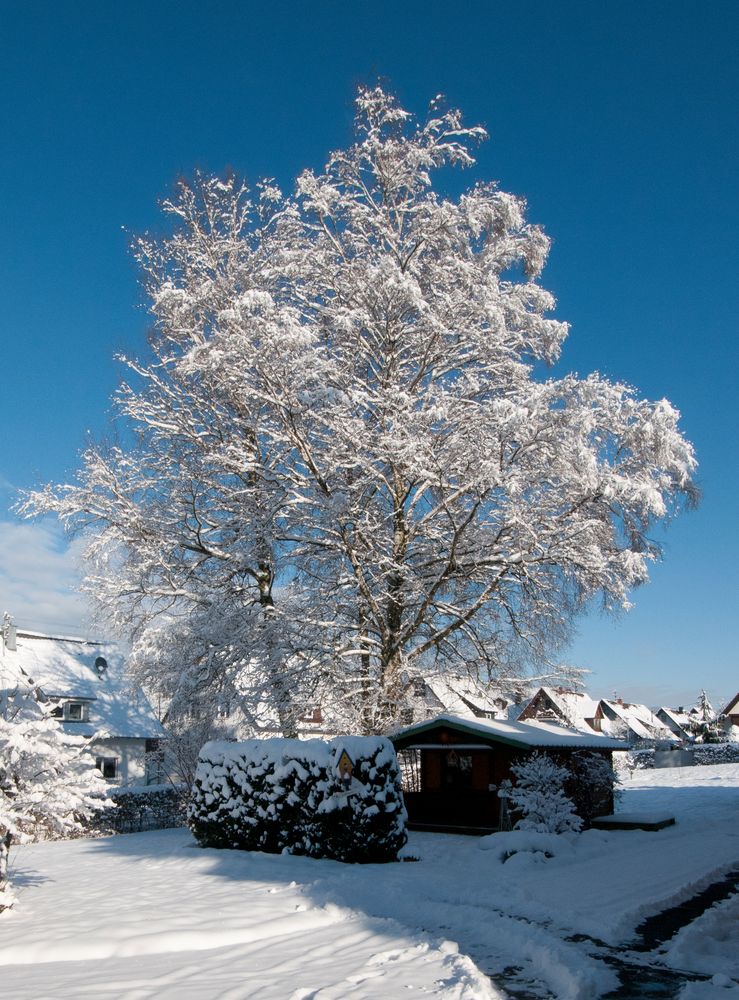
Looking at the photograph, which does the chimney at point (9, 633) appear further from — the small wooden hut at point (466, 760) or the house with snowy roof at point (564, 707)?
the house with snowy roof at point (564, 707)

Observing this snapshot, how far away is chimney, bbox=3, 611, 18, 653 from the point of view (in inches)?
1257

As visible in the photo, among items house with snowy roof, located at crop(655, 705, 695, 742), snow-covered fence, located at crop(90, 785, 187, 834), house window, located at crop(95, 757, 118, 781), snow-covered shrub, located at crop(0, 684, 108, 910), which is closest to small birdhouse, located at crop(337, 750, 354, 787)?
snow-covered shrub, located at crop(0, 684, 108, 910)

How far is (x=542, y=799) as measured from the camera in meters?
→ 17.5

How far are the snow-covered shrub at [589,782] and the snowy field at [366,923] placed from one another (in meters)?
3.09

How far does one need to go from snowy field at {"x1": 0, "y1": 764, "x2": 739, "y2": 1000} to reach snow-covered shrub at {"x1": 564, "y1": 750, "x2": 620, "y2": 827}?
3.09 metres

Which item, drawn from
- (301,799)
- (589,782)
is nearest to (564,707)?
(589,782)

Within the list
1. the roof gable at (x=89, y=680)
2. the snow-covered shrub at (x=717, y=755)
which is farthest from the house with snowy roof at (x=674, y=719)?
the roof gable at (x=89, y=680)

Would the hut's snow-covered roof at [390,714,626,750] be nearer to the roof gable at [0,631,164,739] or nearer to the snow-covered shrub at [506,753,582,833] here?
the snow-covered shrub at [506,753,582,833]

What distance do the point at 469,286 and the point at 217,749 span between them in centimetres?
1187

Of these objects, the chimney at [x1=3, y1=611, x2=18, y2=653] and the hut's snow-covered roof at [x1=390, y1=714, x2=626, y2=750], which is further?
the chimney at [x1=3, y1=611, x2=18, y2=653]

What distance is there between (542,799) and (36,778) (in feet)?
A: 35.1

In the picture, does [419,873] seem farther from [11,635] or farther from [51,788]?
[11,635]

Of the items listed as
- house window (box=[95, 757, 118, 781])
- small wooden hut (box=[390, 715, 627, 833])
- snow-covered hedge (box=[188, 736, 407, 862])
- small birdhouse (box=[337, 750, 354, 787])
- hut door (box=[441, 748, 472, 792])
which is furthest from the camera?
house window (box=[95, 757, 118, 781])

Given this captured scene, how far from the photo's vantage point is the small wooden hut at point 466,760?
19.0 metres
